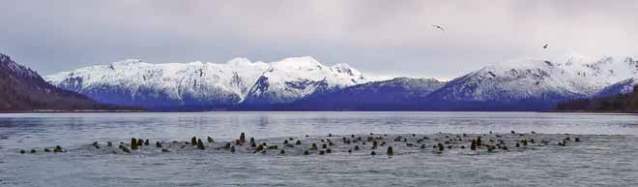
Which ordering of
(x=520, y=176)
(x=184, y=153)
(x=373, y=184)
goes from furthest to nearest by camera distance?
(x=184, y=153)
(x=520, y=176)
(x=373, y=184)

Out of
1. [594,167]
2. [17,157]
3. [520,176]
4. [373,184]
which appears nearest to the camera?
[373,184]

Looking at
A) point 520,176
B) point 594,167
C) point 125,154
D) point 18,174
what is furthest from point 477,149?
point 18,174

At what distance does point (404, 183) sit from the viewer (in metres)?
46.6

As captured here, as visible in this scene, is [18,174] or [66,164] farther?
[66,164]

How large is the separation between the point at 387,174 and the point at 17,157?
30.3m

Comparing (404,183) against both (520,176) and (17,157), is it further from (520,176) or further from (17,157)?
(17,157)

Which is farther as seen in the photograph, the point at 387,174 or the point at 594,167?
the point at 594,167

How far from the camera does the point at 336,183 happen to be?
46.6 metres

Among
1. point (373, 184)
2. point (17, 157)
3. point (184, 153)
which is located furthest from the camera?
point (184, 153)

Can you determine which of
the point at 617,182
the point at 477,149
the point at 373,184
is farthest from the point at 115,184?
the point at 477,149

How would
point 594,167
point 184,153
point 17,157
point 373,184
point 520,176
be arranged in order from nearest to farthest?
point 373,184 < point 520,176 < point 594,167 < point 17,157 < point 184,153

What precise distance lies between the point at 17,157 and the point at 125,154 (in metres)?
8.33

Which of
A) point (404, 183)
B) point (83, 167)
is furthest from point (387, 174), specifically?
point (83, 167)

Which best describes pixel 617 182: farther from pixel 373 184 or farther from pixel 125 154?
pixel 125 154
